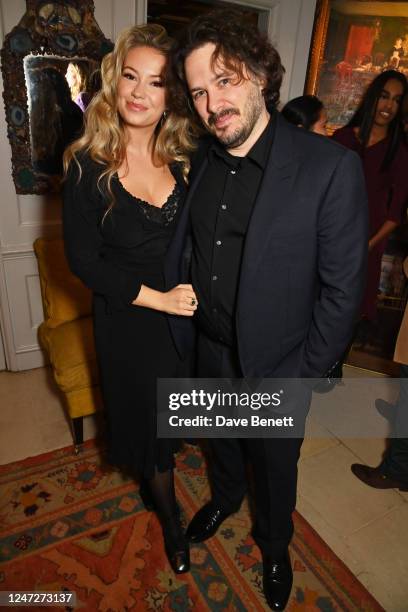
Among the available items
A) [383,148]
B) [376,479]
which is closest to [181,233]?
[376,479]

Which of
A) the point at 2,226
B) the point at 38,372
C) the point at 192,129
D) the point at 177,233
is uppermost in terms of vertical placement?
the point at 192,129

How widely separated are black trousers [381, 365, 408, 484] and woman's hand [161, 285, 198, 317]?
4.54ft

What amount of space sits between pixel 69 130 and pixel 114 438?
7.01ft

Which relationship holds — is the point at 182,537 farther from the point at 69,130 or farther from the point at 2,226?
the point at 69,130

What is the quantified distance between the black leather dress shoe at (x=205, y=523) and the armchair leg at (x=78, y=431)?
0.90m

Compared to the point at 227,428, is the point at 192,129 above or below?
above

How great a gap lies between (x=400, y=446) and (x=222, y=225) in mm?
1736

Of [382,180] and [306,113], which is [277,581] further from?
[306,113]

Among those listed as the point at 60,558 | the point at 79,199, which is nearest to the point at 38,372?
the point at 60,558

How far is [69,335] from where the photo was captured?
2816 mm

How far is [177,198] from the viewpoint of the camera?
1850mm

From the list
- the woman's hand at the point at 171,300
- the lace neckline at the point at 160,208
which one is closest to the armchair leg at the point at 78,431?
the woman's hand at the point at 171,300

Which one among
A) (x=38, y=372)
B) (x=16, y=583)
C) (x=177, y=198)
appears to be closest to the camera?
(x=177, y=198)

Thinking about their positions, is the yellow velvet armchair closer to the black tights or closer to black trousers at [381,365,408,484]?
the black tights
